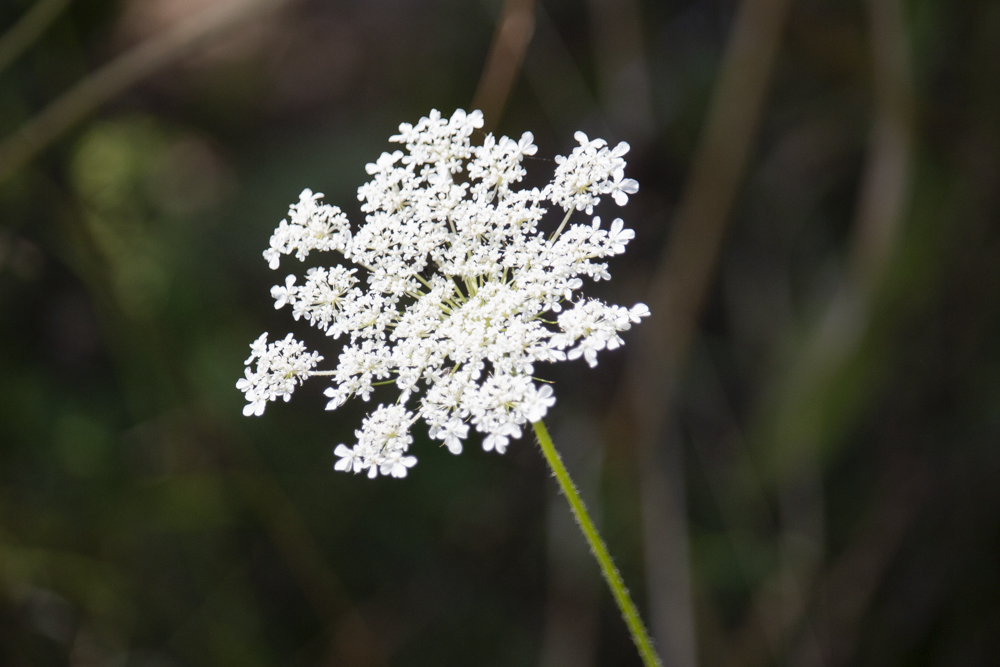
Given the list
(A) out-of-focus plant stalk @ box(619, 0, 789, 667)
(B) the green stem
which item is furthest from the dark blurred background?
(B) the green stem

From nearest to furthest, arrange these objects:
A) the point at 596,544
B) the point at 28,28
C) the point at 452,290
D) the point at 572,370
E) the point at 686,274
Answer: the point at 596,544
the point at 452,290
the point at 28,28
the point at 686,274
the point at 572,370

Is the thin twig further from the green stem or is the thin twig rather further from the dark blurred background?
the green stem

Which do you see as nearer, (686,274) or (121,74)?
(121,74)

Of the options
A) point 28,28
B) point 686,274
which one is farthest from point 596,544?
point 28,28

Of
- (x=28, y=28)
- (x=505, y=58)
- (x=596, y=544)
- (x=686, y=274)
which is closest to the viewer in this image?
(x=596, y=544)

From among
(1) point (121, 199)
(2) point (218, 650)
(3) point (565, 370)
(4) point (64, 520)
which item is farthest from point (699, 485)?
(1) point (121, 199)

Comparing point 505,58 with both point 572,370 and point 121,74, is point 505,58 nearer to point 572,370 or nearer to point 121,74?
point 121,74

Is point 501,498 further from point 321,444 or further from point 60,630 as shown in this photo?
point 60,630
